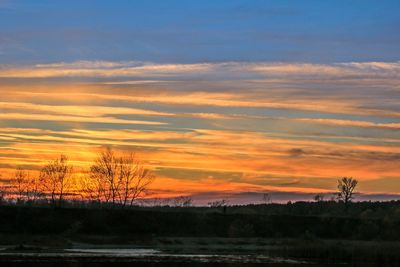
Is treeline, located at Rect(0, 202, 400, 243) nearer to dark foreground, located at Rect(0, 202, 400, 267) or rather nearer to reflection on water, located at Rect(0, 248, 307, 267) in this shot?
dark foreground, located at Rect(0, 202, 400, 267)

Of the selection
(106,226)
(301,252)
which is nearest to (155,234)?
(106,226)

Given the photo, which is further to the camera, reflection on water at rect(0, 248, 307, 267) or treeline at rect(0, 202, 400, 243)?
treeline at rect(0, 202, 400, 243)

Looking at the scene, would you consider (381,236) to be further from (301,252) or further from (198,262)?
(198,262)

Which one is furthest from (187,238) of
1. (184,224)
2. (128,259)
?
(128,259)

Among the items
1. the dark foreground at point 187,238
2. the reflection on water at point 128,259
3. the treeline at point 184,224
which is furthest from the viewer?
the treeline at point 184,224

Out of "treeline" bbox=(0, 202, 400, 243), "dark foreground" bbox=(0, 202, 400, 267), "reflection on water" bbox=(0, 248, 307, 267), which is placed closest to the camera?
"reflection on water" bbox=(0, 248, 307, 267)

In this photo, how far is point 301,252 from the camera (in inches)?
2916

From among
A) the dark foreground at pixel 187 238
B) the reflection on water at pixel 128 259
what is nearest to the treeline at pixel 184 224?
the dark foreground at pixel 187 238

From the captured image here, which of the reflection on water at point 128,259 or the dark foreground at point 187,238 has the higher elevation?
the dark foreground at point 187,238

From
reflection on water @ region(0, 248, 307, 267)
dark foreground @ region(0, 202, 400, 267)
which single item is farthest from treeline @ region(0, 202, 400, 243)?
reflection on water @ region(0, 248, 307, 267)

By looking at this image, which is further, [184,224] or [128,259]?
[184,224]

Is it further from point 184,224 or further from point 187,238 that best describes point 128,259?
→ point 184,224

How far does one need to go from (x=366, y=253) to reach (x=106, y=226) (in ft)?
108

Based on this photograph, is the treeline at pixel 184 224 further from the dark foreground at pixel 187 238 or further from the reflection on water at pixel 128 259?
the reflection on water at pixel 128 259
